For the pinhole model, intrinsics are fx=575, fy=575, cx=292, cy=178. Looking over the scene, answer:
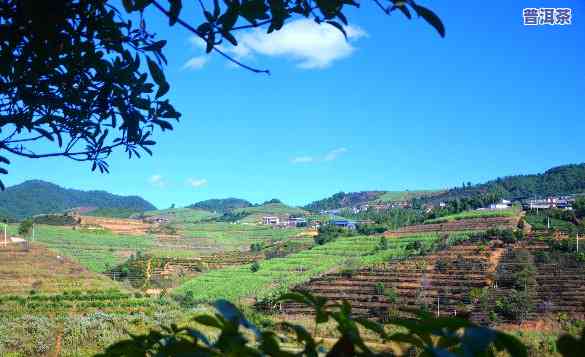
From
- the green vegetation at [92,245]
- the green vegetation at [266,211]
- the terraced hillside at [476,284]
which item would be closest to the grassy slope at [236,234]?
the green vegetation at [92,245]

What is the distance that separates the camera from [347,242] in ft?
141

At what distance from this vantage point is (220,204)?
124562 mm

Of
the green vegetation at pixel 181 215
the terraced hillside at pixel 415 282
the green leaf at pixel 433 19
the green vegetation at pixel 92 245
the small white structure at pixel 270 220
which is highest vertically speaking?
the green vegetation at pixel 181 215

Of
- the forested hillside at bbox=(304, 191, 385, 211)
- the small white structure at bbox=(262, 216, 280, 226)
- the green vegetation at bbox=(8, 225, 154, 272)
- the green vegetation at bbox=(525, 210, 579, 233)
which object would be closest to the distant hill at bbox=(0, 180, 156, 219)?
the small white structure at bbox=(262, 216, 280, 226)

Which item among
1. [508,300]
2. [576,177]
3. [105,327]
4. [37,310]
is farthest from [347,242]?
[576,177]

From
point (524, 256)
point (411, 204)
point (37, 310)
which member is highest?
point (411, 204)

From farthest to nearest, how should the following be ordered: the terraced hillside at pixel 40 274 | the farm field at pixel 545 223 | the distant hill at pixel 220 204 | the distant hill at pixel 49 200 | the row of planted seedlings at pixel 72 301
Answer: the distant hill at pixel 220 204, the distant hill at pixel 49 200, the farm field at pixel 545 223, the terraced hillside at pixel 40 274, the row of planted seedlings at pixel 72 301

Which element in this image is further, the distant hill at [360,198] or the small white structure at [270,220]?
the distant hill at [360,198]

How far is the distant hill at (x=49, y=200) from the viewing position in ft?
332

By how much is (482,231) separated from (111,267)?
25.0 metres

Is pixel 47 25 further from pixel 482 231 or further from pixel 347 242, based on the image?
pixel 347 242

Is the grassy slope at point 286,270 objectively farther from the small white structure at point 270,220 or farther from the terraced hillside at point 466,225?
the small white structure at point 270,220

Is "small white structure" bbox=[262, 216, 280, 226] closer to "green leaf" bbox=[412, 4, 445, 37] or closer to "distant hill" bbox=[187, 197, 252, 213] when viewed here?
"distant hill" bbox=[187, 197, 252, 213]

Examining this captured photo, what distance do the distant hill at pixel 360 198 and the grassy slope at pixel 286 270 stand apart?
2027 inches
